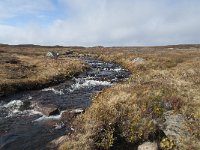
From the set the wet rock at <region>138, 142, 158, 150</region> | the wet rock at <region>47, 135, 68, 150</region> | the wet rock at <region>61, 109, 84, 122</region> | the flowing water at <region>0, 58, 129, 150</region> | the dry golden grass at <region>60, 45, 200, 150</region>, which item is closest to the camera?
the wet rock at <region>138, 142, 158, 150</region>

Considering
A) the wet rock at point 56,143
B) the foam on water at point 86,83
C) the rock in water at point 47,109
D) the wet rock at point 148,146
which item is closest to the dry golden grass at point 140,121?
the wet rock at point 148,146

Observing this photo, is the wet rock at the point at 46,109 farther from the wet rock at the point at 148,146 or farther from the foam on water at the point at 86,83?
the wet rock at the point at 148,146

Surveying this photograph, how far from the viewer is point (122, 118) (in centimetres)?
1848

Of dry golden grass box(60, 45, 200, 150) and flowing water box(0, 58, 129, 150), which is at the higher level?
dry golden grass box(60, 45, 200, 150)

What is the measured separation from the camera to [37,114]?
26.6m

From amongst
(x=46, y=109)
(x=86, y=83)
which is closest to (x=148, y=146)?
(x=46, y=109)

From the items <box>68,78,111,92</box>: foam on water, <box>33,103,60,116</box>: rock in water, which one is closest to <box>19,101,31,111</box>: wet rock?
<box>33,103,60,116</box>: rock in water

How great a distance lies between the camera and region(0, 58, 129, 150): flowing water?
2059 centimetres

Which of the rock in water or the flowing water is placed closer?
the flowing water

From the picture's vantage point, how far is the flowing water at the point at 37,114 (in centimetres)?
2059

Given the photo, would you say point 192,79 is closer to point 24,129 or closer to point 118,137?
point 118,137

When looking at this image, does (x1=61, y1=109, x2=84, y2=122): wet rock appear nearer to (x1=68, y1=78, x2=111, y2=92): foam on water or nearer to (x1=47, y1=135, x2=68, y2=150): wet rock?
(x1=47, y1=135, x2=68, y2=150): wet rock

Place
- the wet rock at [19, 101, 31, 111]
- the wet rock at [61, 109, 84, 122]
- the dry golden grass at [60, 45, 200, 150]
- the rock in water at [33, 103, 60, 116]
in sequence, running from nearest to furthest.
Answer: the dry golden grass at [60, 45, 200, 150] → the wet rock at [61, 109, 84, 122] → the rock in water at [33, 103, 60, 116] → the wet rock at [19, 101, 31, 111]

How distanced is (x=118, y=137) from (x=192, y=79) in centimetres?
1050
